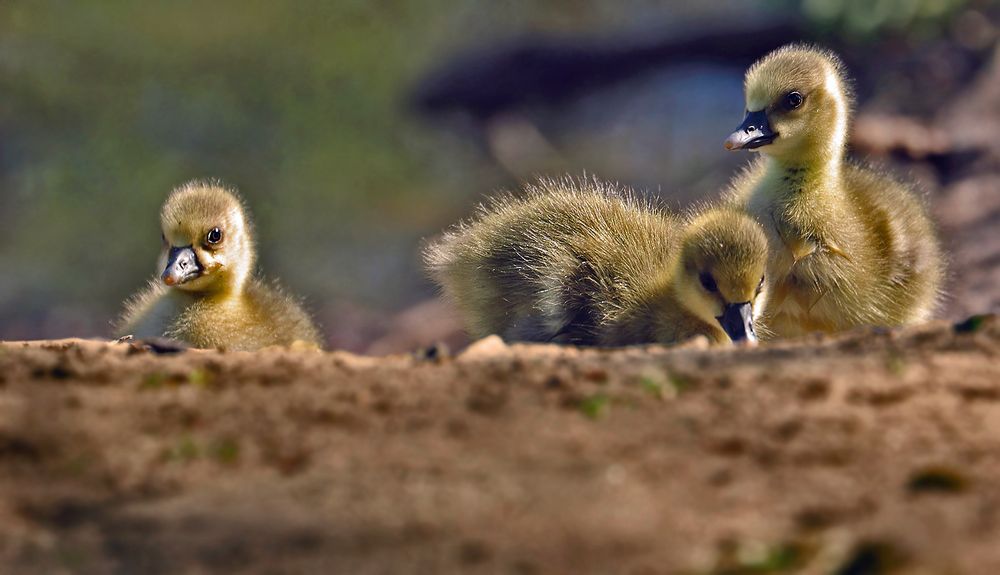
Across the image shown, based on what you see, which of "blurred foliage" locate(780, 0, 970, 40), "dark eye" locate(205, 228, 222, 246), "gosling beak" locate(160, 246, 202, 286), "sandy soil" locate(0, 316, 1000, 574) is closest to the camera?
"sandy soil" locate(0, 316, 1000, 574)

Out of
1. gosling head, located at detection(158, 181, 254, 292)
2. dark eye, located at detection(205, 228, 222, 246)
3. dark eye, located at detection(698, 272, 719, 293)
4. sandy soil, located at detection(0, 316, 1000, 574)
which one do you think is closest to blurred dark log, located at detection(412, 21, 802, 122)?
gosling head, located at detection(158, 181, 254, 292)

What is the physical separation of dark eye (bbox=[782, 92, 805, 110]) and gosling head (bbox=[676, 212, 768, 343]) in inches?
34.8

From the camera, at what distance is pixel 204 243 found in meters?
5.96

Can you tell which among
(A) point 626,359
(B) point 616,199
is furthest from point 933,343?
(B) point 616,199

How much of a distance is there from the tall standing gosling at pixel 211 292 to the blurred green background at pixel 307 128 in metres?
5.18

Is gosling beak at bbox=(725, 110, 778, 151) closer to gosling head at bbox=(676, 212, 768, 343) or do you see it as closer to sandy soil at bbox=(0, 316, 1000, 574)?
gosling head at bbox=(676, 212, 768, 343)

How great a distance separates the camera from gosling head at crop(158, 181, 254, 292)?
5.87 meters

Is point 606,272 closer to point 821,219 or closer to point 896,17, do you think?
point 821,219

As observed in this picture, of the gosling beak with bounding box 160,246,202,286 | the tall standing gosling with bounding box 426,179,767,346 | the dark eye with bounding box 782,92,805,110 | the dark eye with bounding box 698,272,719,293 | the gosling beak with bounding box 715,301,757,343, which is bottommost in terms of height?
the gosling beak with bounding box 715,301,757,343

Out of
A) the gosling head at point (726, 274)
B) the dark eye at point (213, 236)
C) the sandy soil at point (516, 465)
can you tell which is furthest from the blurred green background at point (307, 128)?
the sandy soil at point (516, 465)

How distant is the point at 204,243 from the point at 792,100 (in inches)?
110

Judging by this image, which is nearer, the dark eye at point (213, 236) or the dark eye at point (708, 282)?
the dark eye at point (708, 282)

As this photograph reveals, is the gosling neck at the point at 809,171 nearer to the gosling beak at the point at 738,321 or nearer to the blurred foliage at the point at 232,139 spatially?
the gosling beak at the point at 738,321

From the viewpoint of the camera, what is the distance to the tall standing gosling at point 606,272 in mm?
4891
